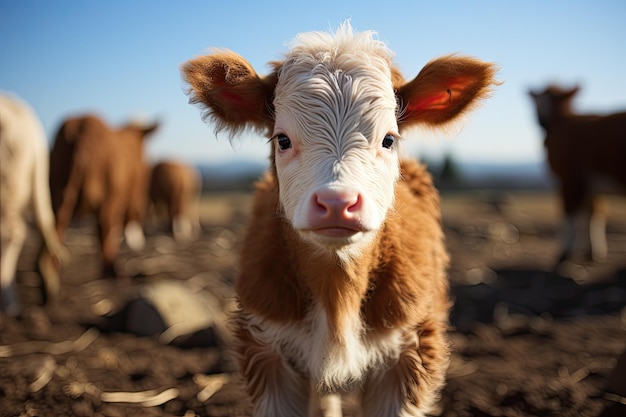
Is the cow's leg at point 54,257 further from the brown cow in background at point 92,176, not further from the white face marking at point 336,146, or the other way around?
the white face marking at point 336,146

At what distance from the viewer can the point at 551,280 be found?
29.9 feet

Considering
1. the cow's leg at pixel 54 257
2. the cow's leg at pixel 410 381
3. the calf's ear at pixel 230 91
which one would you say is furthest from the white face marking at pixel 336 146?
the cow's leg at pixel 54 257

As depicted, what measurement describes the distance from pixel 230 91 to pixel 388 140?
98cm

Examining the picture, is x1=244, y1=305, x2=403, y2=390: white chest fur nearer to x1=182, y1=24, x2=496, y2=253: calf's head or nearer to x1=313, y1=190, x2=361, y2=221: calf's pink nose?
x1=182, y1=24, x2=496, y2=253: calf's head

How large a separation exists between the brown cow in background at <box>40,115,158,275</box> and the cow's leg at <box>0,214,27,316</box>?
1507mm

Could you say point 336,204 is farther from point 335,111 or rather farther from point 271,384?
point 271,384

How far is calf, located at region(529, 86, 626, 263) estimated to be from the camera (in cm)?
945

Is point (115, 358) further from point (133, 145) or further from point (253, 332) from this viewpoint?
point (133, 145)

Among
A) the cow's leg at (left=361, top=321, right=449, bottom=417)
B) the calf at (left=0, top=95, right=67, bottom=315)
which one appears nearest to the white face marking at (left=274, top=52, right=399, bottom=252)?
the cow's leg at (left=361, top=321, right=449, bottom=417)

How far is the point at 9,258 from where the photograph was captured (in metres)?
6.41

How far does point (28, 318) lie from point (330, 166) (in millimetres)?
4865

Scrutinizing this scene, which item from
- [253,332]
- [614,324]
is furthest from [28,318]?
[614,324]

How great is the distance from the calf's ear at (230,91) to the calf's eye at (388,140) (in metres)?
0.74

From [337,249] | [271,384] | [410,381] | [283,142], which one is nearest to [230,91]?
[283,142]
